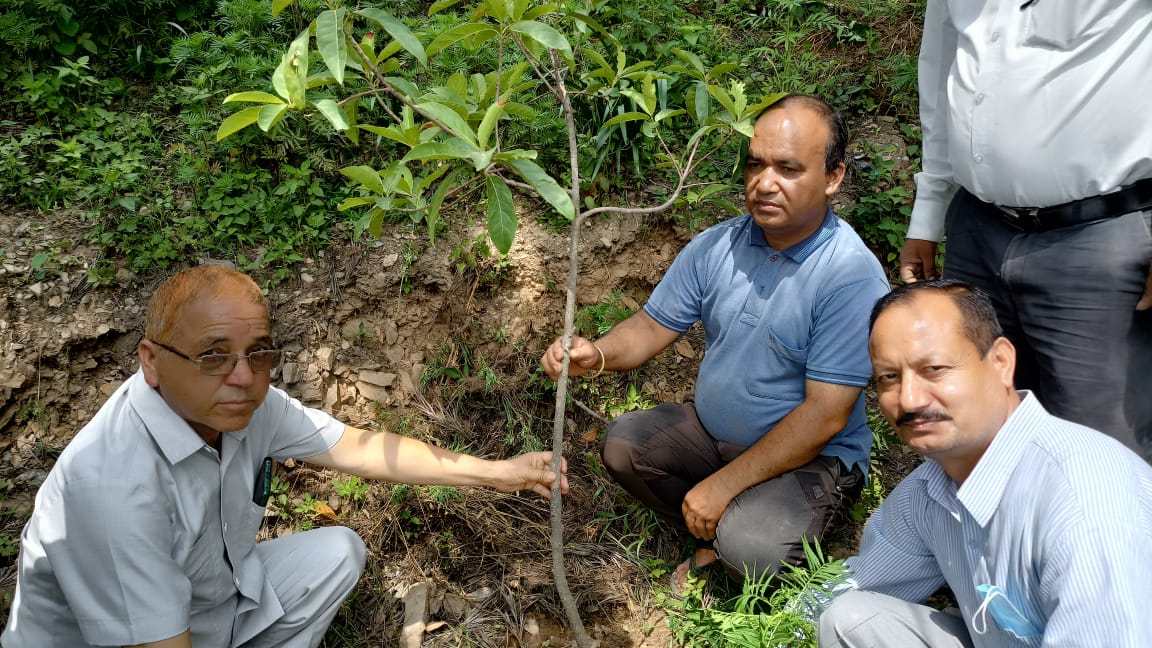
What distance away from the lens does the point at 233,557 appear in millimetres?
2246

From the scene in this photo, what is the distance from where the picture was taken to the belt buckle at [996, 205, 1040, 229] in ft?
7.10

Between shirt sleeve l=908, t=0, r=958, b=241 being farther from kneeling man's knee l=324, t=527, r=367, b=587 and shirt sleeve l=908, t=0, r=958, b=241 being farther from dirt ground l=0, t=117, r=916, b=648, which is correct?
kneeling man's knee l=324, t=527, r=367, b=587

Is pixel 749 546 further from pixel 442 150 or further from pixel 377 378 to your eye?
pixel 377 378

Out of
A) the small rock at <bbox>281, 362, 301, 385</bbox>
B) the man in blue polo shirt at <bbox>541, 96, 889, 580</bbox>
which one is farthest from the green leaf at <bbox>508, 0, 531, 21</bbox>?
the small rock at <bbox>281, 362, 301, 385</bbox>

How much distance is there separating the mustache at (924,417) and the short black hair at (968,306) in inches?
6.4

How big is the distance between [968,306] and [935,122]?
99 centimetres

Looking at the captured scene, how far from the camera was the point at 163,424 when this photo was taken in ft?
6.48

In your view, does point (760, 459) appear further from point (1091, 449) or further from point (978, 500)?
point (1091, 449)

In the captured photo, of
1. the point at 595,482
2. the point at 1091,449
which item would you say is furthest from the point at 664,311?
the point at 1091,449

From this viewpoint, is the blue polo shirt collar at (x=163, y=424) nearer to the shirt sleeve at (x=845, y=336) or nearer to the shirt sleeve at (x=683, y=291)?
the shirt sleeve at (x=683, y=291)

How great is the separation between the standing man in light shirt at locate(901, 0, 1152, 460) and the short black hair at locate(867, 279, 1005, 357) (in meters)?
0.45

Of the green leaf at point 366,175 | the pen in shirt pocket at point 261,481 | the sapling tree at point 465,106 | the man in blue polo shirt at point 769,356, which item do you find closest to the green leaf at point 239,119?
the sapling tree at point 465,106

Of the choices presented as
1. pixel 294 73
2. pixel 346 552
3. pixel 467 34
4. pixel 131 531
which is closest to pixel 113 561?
pixel 131 531

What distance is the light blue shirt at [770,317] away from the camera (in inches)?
96.4
